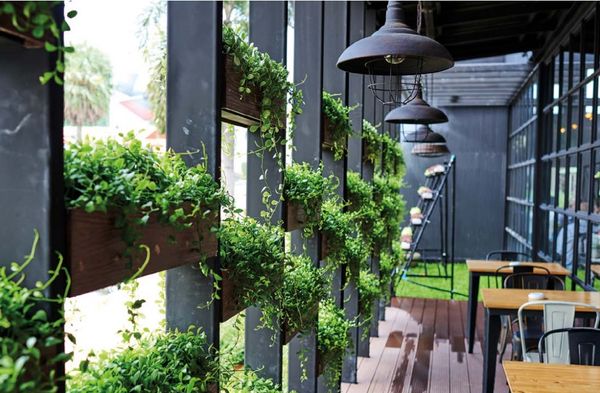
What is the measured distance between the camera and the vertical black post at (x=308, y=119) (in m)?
3.04

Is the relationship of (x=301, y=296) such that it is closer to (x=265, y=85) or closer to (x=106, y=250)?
(x=265, y=85)

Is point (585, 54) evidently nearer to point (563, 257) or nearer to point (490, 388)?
point (563, 257)

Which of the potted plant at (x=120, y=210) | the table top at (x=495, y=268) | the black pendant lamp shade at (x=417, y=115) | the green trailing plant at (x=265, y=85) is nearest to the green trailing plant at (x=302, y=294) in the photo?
the green trailing plant at (x=265, y=85)

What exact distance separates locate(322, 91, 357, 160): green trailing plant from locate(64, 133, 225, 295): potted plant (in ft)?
5.95

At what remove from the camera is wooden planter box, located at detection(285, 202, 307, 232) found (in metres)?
2.55

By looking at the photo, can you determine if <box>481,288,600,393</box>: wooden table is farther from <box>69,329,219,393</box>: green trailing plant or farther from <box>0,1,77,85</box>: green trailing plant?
<box>0,1,77,85</box>: green trailing plant

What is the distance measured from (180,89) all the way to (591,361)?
6.82 ft

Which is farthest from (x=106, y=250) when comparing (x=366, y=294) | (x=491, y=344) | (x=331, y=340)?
(x=366, y=294)

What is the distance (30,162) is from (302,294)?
1.69 metres

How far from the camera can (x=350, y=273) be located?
387 cm

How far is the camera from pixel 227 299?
1.90 metres

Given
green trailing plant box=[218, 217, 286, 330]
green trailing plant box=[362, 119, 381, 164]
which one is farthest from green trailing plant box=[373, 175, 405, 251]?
green trailing plant box=[218, 217, 286, 330]

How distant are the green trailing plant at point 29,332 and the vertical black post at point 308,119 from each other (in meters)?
2.04

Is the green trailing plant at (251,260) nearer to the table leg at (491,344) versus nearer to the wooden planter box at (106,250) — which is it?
the wooden planter box at (106,250)
